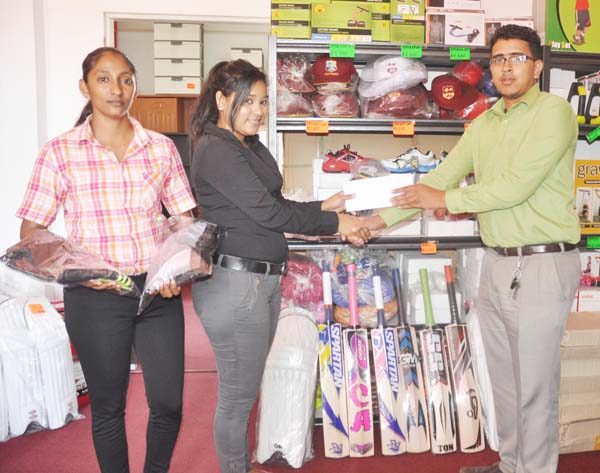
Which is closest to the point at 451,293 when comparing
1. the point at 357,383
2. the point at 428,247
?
the point at 428,247

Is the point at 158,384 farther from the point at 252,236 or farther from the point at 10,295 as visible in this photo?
the point at 10,295

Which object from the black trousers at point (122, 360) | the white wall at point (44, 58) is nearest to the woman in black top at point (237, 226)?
the black trousers at point (122, 360)

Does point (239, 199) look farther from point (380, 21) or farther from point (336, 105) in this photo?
point (380, 21)

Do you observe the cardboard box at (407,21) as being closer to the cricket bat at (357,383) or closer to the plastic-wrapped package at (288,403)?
the cricket bat at (357,383)

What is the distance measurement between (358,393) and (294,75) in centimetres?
175

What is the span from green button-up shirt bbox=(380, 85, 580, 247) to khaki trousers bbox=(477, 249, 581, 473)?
100 mm

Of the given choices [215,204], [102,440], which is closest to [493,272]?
[215,204]

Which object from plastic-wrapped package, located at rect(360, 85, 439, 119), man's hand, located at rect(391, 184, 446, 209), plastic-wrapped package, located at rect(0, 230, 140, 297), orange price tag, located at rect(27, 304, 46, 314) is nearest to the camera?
plastic-wrapped package, located at rect(0, 230, 140, 297)

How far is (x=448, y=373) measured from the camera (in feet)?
9.98

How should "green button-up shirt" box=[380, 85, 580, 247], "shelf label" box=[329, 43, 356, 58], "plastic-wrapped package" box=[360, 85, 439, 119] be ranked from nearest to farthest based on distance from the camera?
"green button-up shirt" box=[380, 85, 580, 247], "shelf label" box=[329, 43, 356, 58], "plastic-wrapped package" box=[360, 85, 439, 119]

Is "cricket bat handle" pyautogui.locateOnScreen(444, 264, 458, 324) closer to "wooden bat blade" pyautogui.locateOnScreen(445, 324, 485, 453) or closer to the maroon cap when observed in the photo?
"wooden bat blade" pyautogui.locateOnScreen(445, 324, 485, 453)

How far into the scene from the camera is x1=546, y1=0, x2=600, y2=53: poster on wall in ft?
10.3

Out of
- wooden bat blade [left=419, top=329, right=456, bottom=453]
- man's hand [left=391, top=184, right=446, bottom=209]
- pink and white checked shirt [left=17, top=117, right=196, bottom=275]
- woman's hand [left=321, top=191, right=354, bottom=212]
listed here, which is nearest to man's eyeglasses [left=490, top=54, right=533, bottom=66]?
man's hand [left=391, top=184, right=446, bottom=209]

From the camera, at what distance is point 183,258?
70.9 inches
